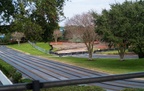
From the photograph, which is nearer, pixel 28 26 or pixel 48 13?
pixel 28 26

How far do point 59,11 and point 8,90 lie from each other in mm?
15085

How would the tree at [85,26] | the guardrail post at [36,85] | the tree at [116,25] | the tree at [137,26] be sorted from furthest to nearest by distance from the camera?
the tree at [85,26], the tree at [116,25], the tree at [137,26], the guardrail post at [36,85]

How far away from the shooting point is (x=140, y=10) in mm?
39875

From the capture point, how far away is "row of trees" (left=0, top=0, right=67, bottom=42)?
1562 cm

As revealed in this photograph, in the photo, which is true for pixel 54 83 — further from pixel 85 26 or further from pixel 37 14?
pixel 85 26

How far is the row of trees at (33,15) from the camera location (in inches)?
615

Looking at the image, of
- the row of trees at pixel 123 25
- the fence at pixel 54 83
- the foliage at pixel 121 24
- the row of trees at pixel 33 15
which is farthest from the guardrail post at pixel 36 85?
the foliage at pixel 121 24

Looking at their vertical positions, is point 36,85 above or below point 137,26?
below

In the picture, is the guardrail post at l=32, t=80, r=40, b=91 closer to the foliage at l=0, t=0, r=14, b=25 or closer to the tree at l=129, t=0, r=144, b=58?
the foliage at l=0, t=0, r=14, b=25

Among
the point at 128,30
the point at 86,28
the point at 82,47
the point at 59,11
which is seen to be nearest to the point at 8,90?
the point at 59,11

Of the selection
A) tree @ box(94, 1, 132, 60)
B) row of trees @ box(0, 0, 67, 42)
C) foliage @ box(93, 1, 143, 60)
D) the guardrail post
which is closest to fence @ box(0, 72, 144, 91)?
the guardrail post

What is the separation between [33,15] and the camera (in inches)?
654

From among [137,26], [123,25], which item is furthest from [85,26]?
[137,26]

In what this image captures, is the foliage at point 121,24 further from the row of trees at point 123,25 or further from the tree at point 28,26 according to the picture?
the tree at point 28,26
